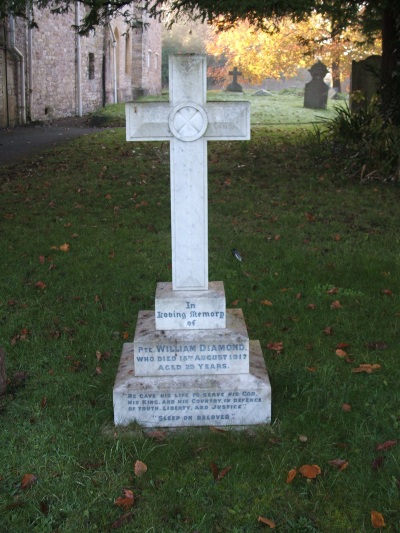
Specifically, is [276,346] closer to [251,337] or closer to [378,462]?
[251,337]

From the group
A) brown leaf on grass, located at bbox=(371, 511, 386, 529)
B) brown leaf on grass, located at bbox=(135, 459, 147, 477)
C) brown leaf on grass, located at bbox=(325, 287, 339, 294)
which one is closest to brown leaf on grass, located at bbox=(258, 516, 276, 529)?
brown leaf on grass, located at bbox=(371, 511, 386, 529)

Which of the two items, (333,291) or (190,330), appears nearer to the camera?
(190,330)

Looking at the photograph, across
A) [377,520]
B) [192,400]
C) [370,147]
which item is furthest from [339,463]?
[370,147]

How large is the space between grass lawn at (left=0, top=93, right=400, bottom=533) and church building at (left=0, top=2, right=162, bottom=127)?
8206mm

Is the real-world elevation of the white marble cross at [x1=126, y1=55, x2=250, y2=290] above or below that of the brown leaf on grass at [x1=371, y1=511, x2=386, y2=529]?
above

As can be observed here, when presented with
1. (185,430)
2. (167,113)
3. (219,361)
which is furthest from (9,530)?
(167,113)

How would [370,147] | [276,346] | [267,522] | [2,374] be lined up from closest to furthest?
[267,522], [2,374], [276,346], [370,147]

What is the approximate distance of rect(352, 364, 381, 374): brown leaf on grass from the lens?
4.38 m

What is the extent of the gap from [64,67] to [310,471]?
25.0 meters

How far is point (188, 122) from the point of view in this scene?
3.69 meters

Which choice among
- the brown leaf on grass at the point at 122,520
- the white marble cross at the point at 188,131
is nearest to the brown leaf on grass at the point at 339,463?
the brown leaf on grass at the point at 122,520

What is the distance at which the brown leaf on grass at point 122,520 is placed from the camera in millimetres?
2984

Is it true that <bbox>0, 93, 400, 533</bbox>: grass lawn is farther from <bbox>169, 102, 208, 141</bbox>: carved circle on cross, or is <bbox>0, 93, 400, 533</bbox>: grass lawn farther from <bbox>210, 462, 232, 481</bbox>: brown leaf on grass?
<bbox>169, 102, 208, 141</bbox>: carved circle on cross

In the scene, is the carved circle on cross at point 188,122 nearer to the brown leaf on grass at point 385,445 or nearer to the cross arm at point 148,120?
the cross arm at point 148,120
